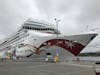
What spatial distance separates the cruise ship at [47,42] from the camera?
47.8 m

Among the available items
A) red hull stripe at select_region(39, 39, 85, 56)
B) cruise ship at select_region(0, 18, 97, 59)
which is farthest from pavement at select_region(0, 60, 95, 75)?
cruise ship at select_region(0, 18, 97, 59)

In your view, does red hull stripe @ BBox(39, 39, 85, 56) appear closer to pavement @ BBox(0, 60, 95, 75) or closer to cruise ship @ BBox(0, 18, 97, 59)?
cruise ship @ BBox(0, 18, 97, 59)

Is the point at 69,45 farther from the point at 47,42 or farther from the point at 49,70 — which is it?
the point at 49,70

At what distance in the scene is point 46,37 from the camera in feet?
169

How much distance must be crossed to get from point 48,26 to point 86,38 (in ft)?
69.4

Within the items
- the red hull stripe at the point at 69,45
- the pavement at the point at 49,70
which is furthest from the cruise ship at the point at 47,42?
the pavement at the point at 49,70

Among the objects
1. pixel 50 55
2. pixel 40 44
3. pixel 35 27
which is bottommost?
pixel 50 55

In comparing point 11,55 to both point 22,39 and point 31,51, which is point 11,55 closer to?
point 22,39

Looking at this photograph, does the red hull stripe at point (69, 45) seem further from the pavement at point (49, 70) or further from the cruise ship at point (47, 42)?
the pavement at point (49, 70)

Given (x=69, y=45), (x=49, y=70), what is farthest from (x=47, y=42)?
(x=49, y=70)

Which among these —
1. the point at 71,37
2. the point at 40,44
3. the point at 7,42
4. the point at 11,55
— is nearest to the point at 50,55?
the point at 40,44

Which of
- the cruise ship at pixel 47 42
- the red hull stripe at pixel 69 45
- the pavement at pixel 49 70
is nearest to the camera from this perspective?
the pavement at pixel 49 70

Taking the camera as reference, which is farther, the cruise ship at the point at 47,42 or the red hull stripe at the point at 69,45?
the cruise ship at the point at 47,42

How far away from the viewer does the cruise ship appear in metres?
47.8
